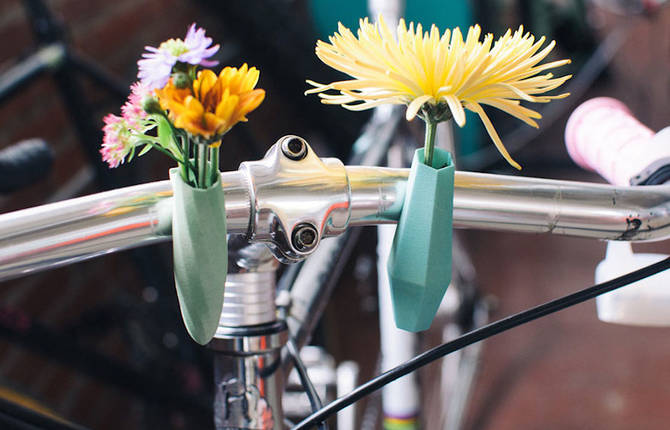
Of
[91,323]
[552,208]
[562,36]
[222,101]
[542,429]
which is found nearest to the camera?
[222,101]

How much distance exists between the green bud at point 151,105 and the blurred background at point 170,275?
0.53 metres

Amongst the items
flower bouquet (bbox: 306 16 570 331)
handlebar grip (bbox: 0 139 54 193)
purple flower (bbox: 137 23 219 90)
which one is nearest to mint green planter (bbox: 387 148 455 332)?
flower bouquet (bbox: 306 16 570 331)

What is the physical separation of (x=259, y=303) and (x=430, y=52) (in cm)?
17

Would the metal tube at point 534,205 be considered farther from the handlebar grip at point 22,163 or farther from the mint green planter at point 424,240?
the handlebar grip at point 22,163

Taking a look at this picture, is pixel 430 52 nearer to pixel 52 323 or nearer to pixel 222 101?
pixel 222 101

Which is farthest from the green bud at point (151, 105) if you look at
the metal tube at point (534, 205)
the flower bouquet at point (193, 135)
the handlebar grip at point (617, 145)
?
the handlebar grip at point (617, 145)

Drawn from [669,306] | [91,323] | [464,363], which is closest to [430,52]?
[669,306]

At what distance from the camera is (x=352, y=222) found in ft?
1.02

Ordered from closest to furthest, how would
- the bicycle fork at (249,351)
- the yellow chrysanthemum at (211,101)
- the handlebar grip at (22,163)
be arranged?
the yellow chrysanthemum at (211,101) < the bicycle fork at (249,351) < the handlebar grip at (22,163)

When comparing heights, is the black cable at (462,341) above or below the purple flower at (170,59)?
below

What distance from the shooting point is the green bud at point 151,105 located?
0.75 feet

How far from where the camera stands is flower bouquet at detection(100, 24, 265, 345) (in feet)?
0.73

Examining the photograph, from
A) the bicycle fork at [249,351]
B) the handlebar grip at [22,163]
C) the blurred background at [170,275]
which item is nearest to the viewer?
the bicycle fork at [249,351]

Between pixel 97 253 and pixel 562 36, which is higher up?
pixel 562 36
